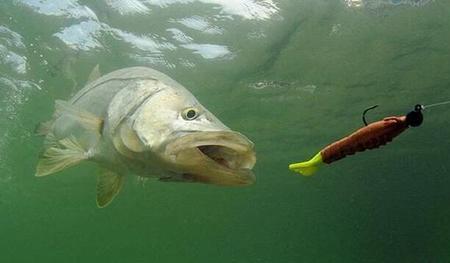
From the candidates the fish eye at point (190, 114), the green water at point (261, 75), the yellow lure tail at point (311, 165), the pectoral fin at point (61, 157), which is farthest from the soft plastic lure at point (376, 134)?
the green water at point (261, 75)

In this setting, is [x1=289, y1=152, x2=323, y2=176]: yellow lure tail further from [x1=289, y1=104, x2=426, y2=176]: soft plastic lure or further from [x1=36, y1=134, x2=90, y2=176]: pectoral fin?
[x1=36, y1=134, x2=90, y2=176]: pectoral fin

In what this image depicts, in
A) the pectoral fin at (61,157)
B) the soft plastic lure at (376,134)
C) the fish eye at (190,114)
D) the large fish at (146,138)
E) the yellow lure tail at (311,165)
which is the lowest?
the pectoral fin at (61,157)

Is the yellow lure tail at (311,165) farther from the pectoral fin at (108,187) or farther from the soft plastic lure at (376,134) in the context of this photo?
the pectoral fin at (108,187)

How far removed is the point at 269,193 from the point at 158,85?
4765 centimetres

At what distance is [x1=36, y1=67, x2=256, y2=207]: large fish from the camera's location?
374 cm

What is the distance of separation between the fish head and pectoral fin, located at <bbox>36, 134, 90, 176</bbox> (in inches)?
45.9

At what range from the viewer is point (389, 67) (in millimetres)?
20906

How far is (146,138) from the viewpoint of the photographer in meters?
4.12

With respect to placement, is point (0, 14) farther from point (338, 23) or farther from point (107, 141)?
point (107, 141)

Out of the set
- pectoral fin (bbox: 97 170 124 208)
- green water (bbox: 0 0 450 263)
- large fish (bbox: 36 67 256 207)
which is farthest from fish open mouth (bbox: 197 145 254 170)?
green water (bbox: 0 0 450 263)

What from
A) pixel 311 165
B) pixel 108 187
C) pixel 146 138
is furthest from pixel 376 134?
pixel 108 187

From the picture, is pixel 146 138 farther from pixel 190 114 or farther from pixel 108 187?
pixel 108 187

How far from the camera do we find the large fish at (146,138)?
3.74 m

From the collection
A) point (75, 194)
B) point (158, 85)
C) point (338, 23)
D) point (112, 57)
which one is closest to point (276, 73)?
point (338, 23)
